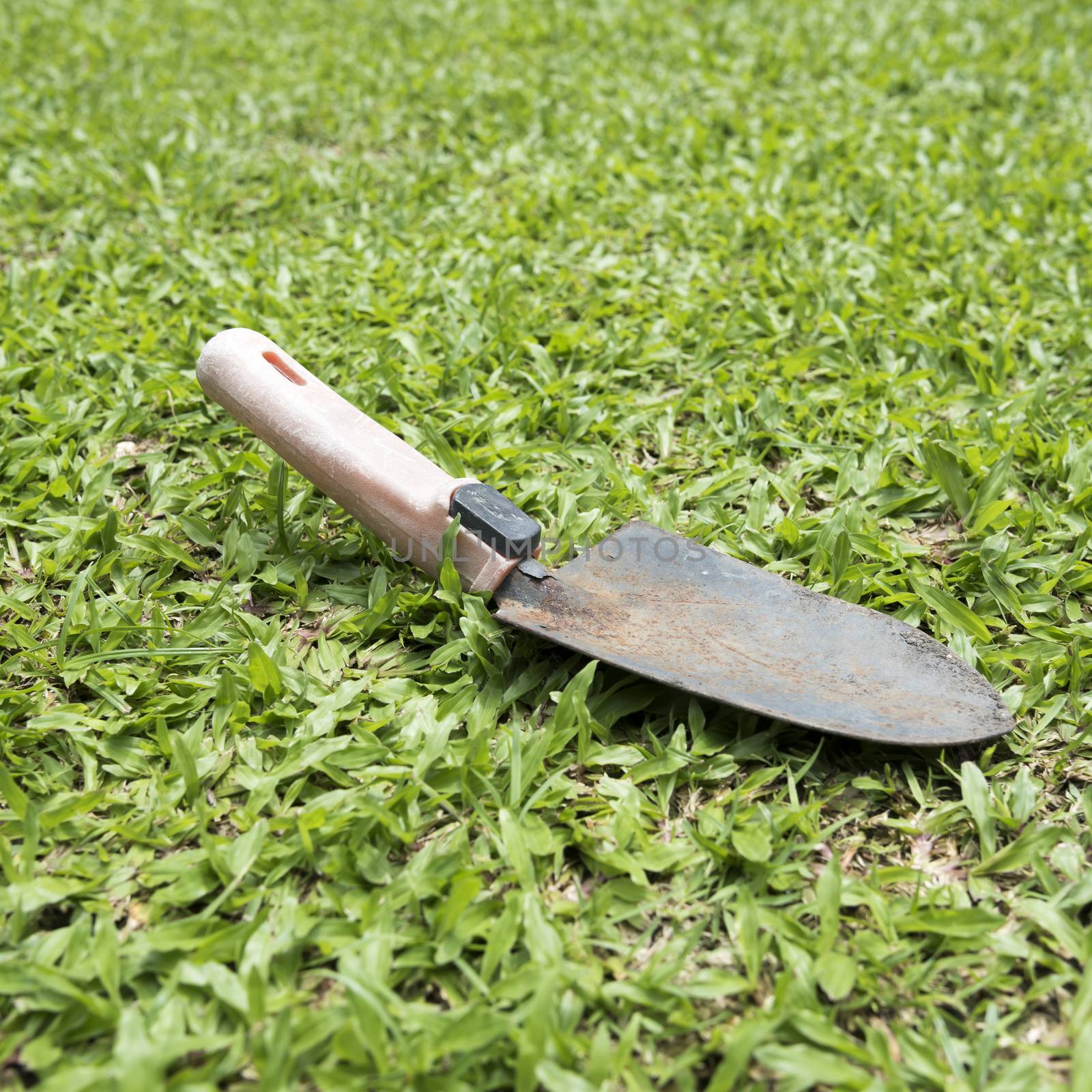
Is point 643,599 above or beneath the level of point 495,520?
beneath

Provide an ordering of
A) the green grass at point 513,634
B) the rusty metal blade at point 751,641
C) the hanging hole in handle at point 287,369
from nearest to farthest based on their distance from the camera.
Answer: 1. the green grass at point 513,634
2. the rusty metal blade at point 751,641
3. the hanging hole in handle at point 287,369

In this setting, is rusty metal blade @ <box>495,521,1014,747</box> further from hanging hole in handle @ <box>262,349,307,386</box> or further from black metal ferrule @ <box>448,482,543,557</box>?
hanging hole in handle @ <box>262,349,307,386</box>

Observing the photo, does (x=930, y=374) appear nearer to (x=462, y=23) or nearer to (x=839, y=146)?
(x=839, y=146)

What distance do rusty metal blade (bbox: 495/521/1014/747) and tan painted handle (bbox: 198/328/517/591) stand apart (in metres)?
0.17

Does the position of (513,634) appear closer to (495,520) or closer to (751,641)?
(495,520)

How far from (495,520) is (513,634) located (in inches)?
9.0

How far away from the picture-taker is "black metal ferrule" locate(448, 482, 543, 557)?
184 cm

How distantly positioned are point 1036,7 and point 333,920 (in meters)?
5.59

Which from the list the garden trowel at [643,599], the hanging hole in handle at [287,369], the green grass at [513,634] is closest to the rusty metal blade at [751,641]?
Answer: the garden trowel at [643,599]

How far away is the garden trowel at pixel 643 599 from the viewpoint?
166 cm

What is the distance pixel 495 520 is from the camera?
1.84 m

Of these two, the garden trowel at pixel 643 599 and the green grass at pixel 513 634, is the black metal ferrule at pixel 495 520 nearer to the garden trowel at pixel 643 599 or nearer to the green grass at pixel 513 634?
the garden trowel at pixel 643 599

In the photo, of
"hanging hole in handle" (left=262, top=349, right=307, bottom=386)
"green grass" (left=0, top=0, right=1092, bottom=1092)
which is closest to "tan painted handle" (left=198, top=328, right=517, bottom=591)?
"hanging hole in handle" (left=262, top=349, right=307, bottom=386)

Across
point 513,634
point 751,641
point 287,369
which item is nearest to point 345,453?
point 287,369
